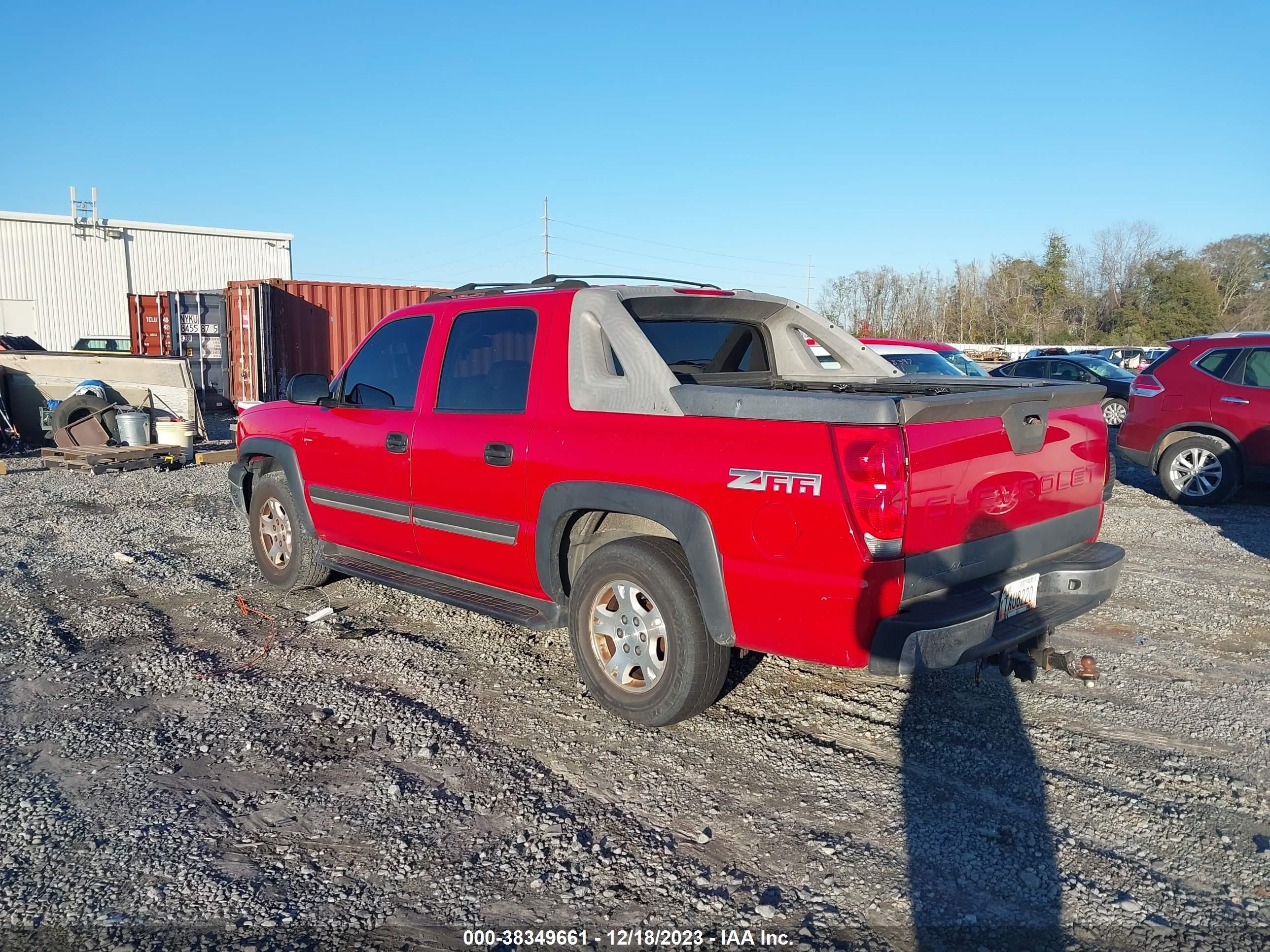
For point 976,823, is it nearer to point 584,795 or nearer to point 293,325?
point 584,795

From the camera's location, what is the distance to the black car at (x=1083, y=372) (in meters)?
17.0

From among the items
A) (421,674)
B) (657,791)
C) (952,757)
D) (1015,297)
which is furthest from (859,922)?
(1015,297)

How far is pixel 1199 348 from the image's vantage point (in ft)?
32.5

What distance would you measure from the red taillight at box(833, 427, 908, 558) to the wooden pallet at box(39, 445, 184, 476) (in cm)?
1120

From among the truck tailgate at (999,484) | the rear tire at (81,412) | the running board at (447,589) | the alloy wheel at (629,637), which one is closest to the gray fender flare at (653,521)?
the running board at (447,589)

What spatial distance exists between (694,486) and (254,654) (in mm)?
2905

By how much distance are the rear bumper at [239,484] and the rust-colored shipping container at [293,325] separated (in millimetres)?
13150

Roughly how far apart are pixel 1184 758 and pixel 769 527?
2.08 metres

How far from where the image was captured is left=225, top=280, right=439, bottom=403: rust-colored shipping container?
1944 cm

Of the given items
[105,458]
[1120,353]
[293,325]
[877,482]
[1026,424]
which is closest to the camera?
[877,482]

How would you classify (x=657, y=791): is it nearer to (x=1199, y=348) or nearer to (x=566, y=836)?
(x=566, y=836)

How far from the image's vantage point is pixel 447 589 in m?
5.03

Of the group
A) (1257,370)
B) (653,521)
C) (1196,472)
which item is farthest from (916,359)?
(653,521)

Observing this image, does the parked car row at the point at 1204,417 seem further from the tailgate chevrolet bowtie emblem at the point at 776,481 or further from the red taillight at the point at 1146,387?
the tailgate chevrolet bowtie emblem at the point at 776,481
